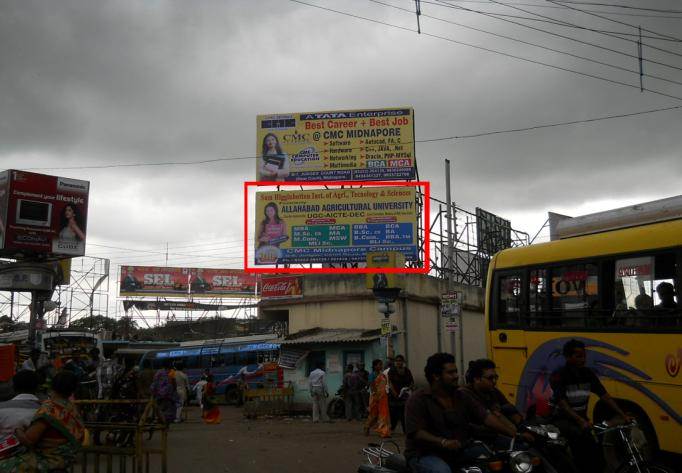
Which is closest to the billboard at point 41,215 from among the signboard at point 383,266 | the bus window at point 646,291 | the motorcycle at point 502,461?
the signboard at point 383,266

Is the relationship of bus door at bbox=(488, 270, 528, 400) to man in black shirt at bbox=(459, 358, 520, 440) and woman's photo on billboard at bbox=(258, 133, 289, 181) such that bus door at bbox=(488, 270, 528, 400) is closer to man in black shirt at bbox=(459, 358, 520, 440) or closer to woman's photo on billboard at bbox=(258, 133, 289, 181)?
man in black shirt at bbox=(459, 358, 520, 440)

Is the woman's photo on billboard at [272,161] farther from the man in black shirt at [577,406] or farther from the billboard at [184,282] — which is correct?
the billboard at [184,282]

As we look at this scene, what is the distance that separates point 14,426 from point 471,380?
410 cm

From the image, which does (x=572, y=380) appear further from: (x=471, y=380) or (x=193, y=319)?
(x=193, y=319)

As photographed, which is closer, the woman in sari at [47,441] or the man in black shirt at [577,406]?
the woman in sari at [47,441]

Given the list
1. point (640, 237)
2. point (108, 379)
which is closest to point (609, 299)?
point (640, 237)

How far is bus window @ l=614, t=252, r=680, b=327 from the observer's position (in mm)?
8867

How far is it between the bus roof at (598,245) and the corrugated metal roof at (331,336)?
11105mm

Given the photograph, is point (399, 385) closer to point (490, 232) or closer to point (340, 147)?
point (340, 147)

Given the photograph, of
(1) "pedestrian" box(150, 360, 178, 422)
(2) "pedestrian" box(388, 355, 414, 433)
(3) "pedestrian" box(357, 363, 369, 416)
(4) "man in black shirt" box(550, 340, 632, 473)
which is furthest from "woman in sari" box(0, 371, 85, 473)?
(3) "pedestrian" box(357, 363, 369, 416)

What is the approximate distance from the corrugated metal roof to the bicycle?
16.4m

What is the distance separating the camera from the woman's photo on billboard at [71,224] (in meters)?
29.7

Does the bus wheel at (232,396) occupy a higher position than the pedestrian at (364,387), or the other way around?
the pedestrian at (364,387)

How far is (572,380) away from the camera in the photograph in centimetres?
691
